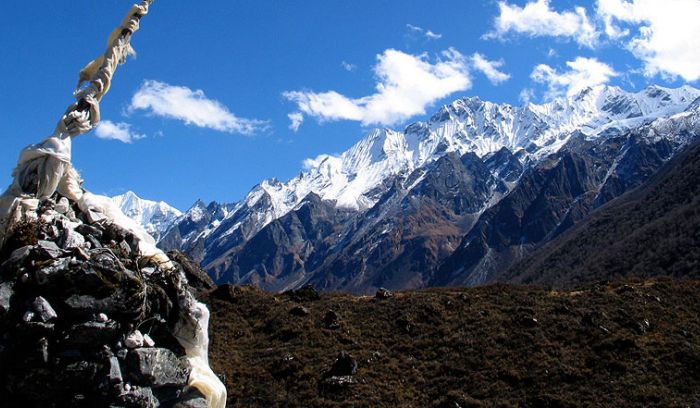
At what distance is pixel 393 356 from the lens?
28.1 metres

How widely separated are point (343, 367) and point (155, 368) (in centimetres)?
1646

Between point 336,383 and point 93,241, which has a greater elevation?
point 93,241

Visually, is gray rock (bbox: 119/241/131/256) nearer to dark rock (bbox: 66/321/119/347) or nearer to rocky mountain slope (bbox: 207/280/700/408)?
dark rock (bbox: 66/321/119/347)

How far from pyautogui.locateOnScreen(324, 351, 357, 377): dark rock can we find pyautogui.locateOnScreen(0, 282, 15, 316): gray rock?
1715 centimetres

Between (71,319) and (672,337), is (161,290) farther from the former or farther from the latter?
(672,337)

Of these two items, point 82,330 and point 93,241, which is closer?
point 82,330

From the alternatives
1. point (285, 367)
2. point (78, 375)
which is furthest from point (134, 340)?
point (285, 367)

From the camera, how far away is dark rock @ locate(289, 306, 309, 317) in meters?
33.9

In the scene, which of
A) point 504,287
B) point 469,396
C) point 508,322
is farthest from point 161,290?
point 504,287

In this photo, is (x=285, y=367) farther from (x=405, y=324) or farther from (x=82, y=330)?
(x=82, y=330)

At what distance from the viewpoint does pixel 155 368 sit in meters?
10.1

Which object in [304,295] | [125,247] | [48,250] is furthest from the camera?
[304,295]

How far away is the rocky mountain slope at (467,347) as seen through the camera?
23.5 meters

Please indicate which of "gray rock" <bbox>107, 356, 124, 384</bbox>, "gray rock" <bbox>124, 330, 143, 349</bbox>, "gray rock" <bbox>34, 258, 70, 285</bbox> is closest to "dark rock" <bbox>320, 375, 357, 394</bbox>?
"gray rock" <bbox>124, 330, 143, 349</bbox>
